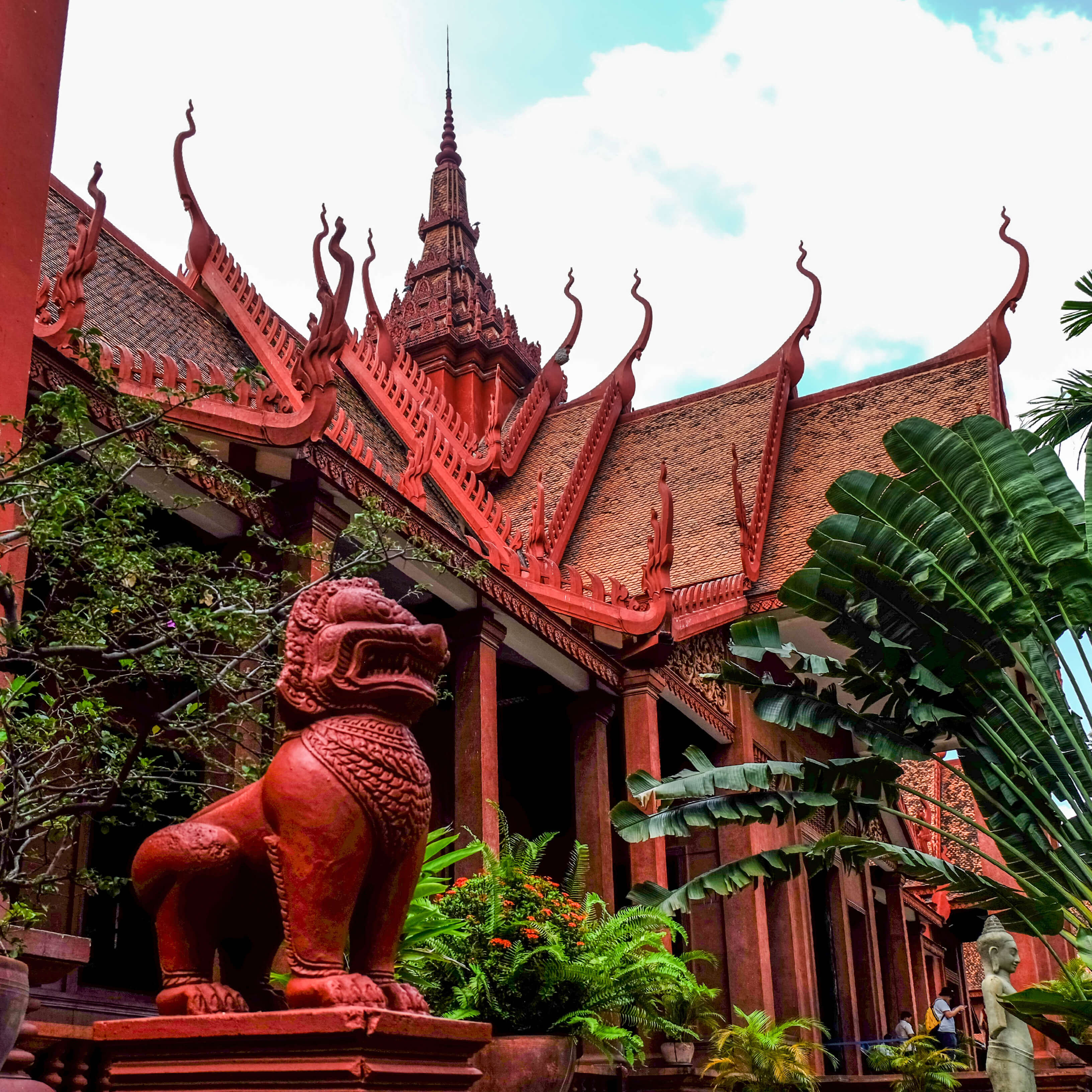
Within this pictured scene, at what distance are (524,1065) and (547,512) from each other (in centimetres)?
1044

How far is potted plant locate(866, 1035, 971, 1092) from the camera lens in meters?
10.5

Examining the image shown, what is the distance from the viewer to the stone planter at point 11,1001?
3.23 m

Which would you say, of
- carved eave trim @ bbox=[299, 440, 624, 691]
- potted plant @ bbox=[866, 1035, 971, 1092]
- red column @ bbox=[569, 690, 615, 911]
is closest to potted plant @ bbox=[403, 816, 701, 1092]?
carved eave trim @ bbox=[299, 440, 624, 691]

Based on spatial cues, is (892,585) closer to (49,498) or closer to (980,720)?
(980,720)

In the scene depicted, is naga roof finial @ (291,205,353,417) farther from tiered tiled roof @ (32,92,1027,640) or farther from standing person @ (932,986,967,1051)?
standing person @ (932,986,967,1051)

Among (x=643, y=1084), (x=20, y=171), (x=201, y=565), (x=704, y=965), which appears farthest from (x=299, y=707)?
(x=704, y=965)

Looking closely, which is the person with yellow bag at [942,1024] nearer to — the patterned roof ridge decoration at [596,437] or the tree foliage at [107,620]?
the patterned roof ridge decoration at [596,437]

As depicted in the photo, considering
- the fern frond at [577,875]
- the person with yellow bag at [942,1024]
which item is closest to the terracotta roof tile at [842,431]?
the person with yellow bag at [942,1024]

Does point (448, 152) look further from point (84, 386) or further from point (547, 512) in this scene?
point (84, 386)

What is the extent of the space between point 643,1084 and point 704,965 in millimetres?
3546

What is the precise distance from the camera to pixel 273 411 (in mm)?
6762

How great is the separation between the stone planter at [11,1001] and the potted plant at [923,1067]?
29.3 ft

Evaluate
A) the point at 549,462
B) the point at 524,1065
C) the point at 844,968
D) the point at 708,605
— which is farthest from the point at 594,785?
the point at 549,462

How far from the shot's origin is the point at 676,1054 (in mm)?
9430
